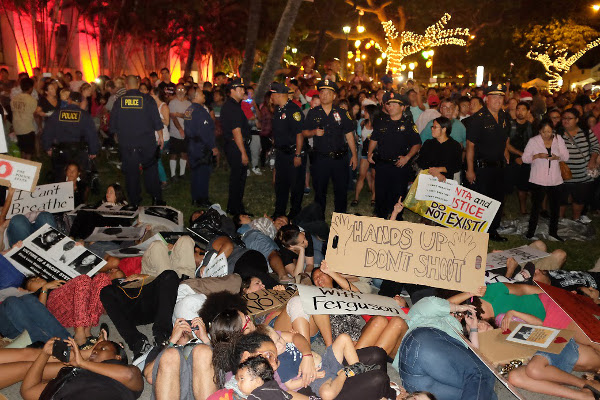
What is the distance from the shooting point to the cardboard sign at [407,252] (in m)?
5.47

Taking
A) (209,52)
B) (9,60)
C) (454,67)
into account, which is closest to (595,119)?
(9,60)

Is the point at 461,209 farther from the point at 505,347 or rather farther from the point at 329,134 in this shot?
the point at 505,347

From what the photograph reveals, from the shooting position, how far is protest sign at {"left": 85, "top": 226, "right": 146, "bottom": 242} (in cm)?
726

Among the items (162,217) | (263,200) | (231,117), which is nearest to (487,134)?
(231,117)

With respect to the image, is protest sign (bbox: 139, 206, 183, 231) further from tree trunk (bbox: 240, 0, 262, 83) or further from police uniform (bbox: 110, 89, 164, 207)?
tree trunk (bbox: 240, 0, 262, 83)

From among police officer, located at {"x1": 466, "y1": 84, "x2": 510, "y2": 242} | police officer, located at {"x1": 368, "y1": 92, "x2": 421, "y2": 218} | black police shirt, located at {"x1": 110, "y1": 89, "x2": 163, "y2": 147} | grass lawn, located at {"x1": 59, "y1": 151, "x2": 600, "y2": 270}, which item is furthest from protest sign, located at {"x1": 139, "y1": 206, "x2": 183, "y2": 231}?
police officer, located at {"x1": 466, "y1": 84, "x2": 510, "y2": 242}

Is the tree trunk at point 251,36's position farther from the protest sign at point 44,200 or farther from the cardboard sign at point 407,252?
the cardboard sign at point 407,252

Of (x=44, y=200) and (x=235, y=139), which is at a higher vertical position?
(x=235, y=139)

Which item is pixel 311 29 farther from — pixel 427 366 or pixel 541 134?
pixel 427 366

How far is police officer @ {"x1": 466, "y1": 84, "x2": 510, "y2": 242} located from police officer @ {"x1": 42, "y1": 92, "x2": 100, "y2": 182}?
6.15m

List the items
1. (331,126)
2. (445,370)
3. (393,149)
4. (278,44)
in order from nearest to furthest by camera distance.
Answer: (445,370) < (393,149) < (331,126) < (278,44)

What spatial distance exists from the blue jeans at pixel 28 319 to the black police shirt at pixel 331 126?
4730mm

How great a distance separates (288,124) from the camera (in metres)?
9.23

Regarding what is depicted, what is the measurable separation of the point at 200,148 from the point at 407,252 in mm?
5760
